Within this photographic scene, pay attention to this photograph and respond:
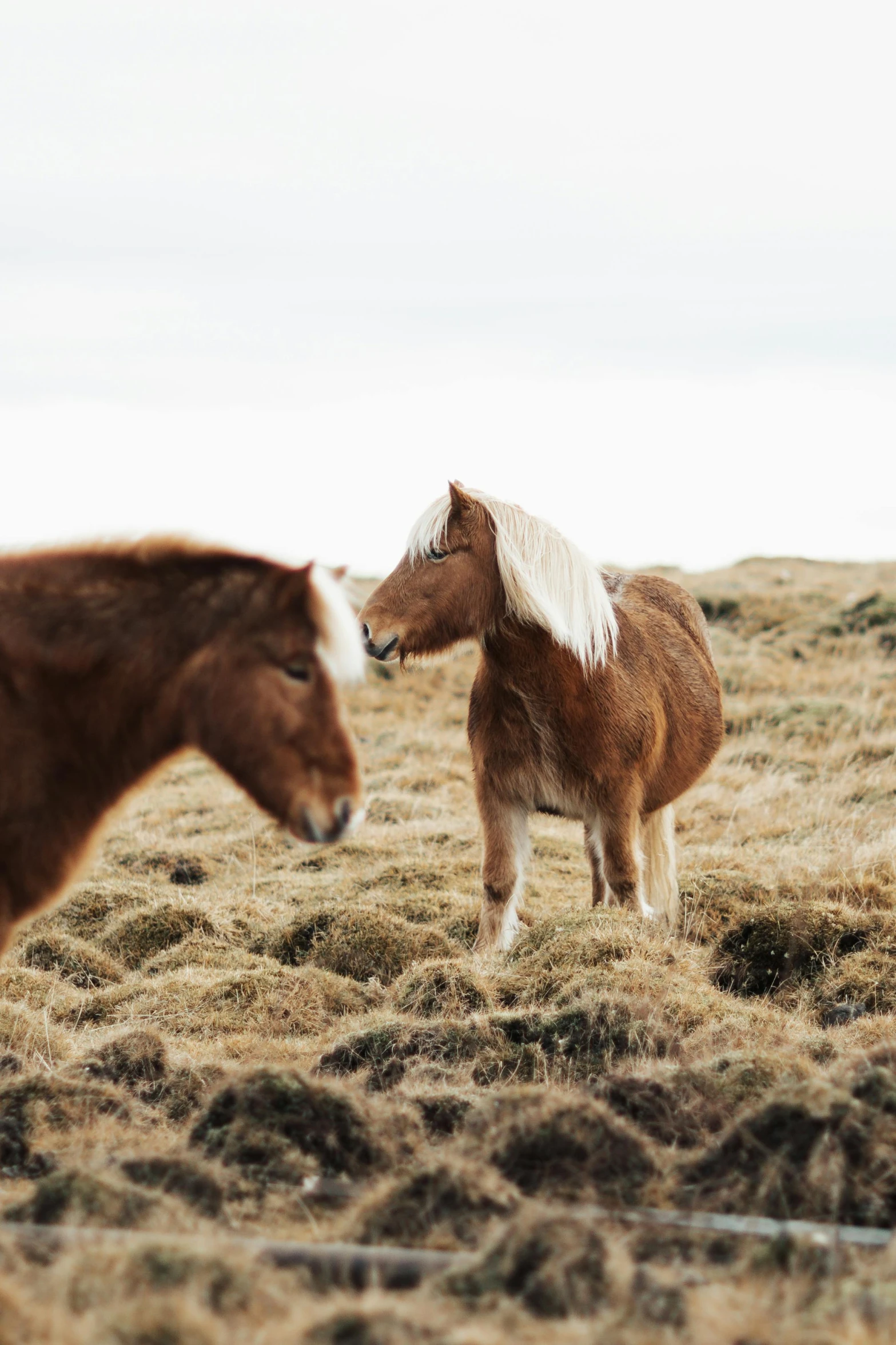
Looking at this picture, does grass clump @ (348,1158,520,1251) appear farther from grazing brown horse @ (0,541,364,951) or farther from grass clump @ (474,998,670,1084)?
grass clump @ (474,998,670,1084)

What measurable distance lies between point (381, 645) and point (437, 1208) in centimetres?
325

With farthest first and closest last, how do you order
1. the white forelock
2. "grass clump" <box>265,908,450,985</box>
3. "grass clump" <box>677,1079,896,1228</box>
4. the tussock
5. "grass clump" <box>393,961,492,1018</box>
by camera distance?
"grass clump" <box>265,908,450,985</box> → "grass clump" <box>393,961,492,1018</box> → the white forelock → "grass clump" <box>677,1079,896,1228</box> → the tussock

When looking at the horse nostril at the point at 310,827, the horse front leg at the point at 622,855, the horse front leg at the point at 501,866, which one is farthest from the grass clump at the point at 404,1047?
the horse nostril at the point at 310,827

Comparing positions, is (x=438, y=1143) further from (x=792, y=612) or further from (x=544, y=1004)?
(x=792, y=612)

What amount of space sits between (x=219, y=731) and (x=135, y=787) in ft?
1.65

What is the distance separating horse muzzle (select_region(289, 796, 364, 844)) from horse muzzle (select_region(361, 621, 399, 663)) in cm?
237

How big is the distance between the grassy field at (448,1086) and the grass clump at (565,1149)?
0.01 m

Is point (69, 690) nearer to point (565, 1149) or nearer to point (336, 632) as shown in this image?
point (336, 632)

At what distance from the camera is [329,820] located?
3.95 m

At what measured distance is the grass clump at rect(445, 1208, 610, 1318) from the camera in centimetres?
299

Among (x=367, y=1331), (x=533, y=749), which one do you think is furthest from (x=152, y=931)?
(x=367, y=1331)

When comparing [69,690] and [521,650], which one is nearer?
[69,690]

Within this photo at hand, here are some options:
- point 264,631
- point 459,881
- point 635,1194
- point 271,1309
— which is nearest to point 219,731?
point 264,631

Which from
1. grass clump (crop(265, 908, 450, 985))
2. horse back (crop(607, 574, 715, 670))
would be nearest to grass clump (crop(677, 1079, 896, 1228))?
grass clump (crop(265, 908, 450, 985))
